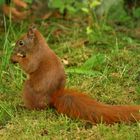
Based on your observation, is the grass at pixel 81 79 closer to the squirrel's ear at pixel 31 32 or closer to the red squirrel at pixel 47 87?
the red squirrel at pixel 47 87

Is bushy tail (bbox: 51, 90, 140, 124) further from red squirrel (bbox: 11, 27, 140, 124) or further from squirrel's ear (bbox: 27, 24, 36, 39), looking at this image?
squirrel's ear (bbox: 27, 24, 36, 39)

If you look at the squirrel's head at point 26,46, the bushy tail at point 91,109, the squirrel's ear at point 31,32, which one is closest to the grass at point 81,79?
the bushy tail at point 91,109

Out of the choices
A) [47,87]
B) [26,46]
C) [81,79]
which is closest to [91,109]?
[47,87]

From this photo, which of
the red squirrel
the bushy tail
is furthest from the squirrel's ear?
the bushy tail

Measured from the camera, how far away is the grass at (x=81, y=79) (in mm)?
3568

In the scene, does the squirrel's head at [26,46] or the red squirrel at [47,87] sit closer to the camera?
the red squirrel at [47,87]

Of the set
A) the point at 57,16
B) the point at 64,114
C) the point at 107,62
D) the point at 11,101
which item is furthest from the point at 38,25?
the point at 64,114

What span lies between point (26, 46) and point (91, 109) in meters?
0.70

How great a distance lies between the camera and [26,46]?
3889 mm

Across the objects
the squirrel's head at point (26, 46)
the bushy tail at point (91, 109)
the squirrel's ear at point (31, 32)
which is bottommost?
the bushy tail at point (91, 109)

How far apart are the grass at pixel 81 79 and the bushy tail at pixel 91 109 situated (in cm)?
5

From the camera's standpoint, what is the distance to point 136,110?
3.51m

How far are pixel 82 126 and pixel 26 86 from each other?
525 millimetres

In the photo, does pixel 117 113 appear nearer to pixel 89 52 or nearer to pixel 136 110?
pixel 136 110
